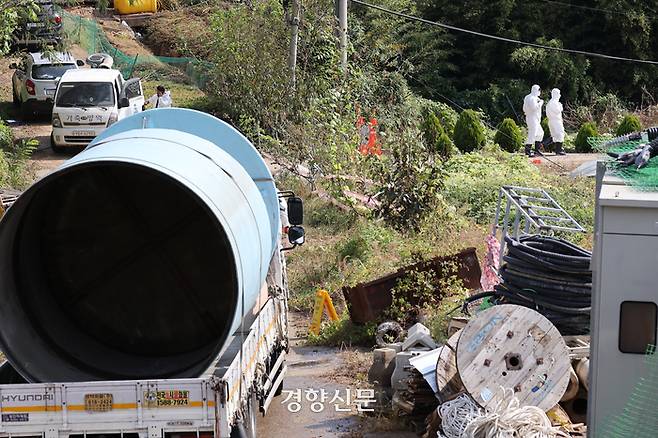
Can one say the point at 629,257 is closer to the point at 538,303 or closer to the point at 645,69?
the point at 538,303

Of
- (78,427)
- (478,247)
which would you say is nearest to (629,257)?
(78,427)

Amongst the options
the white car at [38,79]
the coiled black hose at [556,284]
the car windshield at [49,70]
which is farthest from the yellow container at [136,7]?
the coiled black hose at [556,284]

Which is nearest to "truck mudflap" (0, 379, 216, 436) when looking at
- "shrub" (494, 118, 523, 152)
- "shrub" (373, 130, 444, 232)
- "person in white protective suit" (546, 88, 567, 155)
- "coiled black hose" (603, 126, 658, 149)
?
"coiled black hose" (603, 126, 658, 149)

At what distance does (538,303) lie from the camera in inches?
417

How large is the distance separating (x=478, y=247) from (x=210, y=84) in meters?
16.6

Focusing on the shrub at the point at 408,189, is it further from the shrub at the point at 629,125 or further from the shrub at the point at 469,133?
the shrub at the point at 629,125

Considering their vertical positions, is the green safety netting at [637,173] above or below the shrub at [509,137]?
above

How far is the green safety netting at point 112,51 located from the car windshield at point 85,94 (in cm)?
930

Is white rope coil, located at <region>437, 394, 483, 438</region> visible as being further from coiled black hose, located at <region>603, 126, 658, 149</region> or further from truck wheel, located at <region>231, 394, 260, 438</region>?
coiled black hose, located at <region>603, 126, 658, 149</region>

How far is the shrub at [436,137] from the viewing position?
86.6 feet

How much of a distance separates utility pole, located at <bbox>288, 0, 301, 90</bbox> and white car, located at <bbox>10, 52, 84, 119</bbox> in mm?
8383

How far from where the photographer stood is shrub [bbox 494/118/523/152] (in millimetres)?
31500

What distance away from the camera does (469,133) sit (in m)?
31.0

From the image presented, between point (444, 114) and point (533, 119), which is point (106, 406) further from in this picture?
point (444, 114)
